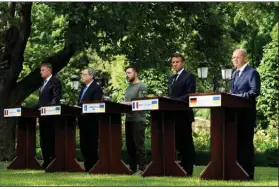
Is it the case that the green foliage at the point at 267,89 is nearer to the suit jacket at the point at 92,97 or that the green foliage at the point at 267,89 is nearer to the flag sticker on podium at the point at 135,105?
the suit jacket at the point at 92,97

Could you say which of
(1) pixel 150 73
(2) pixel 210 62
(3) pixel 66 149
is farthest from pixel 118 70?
(3) pixel 66 149

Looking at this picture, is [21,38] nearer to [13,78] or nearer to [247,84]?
[13,78]

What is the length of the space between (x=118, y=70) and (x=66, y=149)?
23030 mm

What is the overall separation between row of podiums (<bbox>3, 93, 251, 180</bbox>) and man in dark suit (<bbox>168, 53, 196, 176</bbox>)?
0.17 meters

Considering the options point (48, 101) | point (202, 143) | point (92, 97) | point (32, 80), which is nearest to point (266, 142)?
point (202, 143)

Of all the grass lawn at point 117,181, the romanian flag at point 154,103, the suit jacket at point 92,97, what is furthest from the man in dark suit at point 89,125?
the romanian flag at point 154,103

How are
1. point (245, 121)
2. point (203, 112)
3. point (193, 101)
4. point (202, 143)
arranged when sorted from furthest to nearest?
point (203, 112)
point (202, 143)
point (245, 121)
point (193, 101)

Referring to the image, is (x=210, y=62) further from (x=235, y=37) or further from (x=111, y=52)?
(x=111, y=52)

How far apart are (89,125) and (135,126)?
3.35ft

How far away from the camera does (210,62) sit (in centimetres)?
2283

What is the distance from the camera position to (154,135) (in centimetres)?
1120

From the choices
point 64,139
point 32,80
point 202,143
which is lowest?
point 202,143

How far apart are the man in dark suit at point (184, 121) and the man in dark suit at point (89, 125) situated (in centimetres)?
191

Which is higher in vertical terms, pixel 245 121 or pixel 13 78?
pixel 13 78
